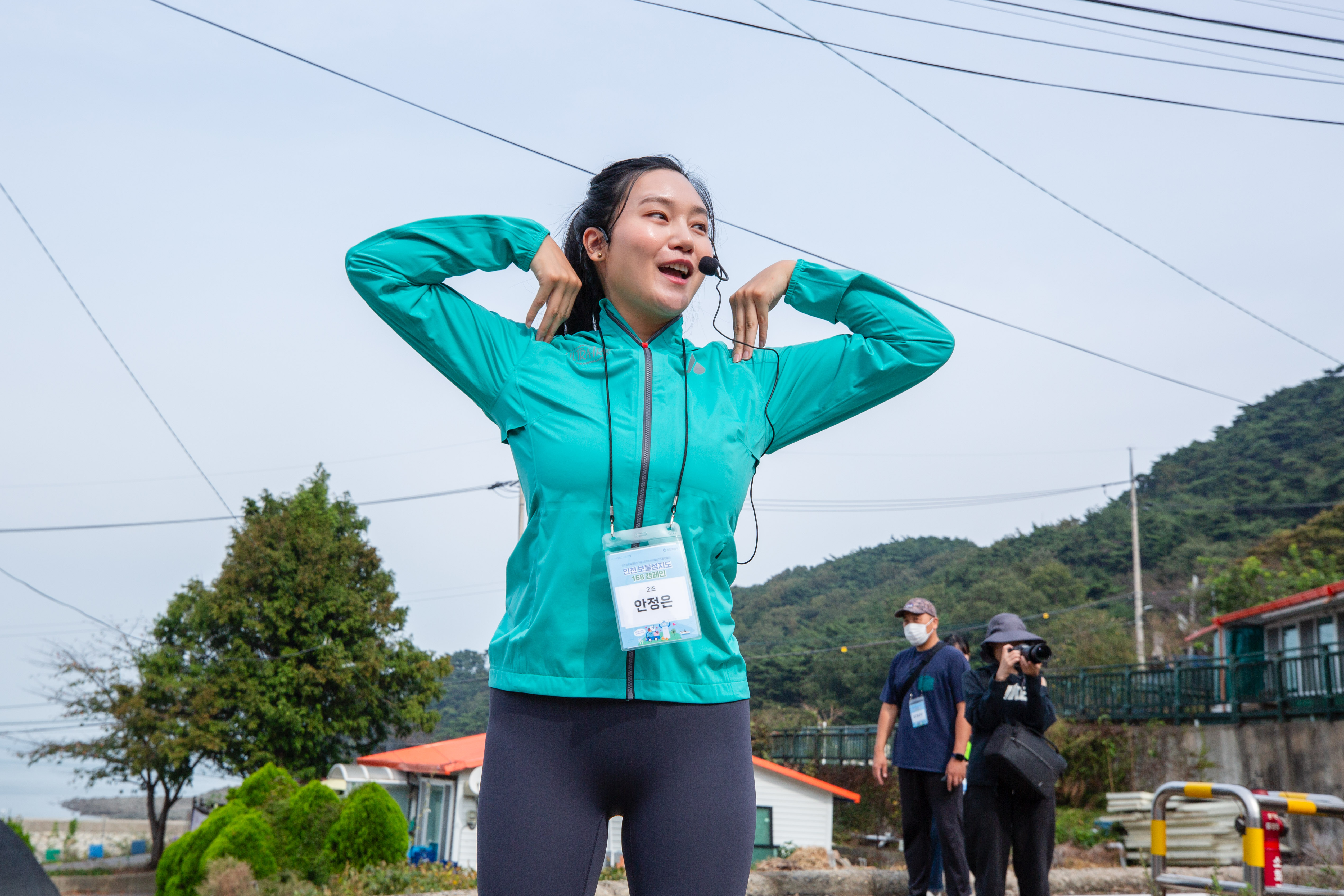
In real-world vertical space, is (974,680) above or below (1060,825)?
above

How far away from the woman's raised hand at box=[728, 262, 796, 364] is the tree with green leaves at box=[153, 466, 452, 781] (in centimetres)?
3024

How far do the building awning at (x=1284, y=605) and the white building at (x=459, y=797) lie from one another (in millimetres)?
8796

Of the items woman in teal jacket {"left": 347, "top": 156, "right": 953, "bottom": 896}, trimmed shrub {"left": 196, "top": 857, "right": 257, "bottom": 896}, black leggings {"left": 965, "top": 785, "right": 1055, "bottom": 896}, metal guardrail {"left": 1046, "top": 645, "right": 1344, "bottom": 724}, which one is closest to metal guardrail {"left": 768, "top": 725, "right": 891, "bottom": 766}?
metal guardrail {"left": 1046, "top": 645, "right": 1344, "bottom": 724}

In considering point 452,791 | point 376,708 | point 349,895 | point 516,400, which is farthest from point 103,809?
point 516,400

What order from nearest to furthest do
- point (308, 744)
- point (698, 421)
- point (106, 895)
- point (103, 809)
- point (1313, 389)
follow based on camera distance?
point (698, 421)
point (106, 895)
point (308, 744)
point (1313, 389)
point (103, 809)

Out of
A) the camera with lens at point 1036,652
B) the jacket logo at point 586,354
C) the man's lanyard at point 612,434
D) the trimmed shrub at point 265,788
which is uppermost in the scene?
the jacket logo at point 586,354

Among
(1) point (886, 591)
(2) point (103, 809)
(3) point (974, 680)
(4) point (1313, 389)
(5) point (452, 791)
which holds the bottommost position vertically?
(2) point (103, 809)

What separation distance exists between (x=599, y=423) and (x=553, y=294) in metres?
0.30

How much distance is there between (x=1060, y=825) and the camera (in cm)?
1490

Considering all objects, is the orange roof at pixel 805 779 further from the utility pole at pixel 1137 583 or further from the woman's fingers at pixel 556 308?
the woman's fingers at pixel 556 308

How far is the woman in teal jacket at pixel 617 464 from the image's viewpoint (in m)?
1.44

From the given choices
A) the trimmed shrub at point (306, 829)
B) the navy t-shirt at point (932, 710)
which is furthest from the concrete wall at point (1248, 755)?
the trimmed shrub at point (306, 829)

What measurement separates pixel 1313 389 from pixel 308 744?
168 ft

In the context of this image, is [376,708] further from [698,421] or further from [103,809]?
[103,809]
